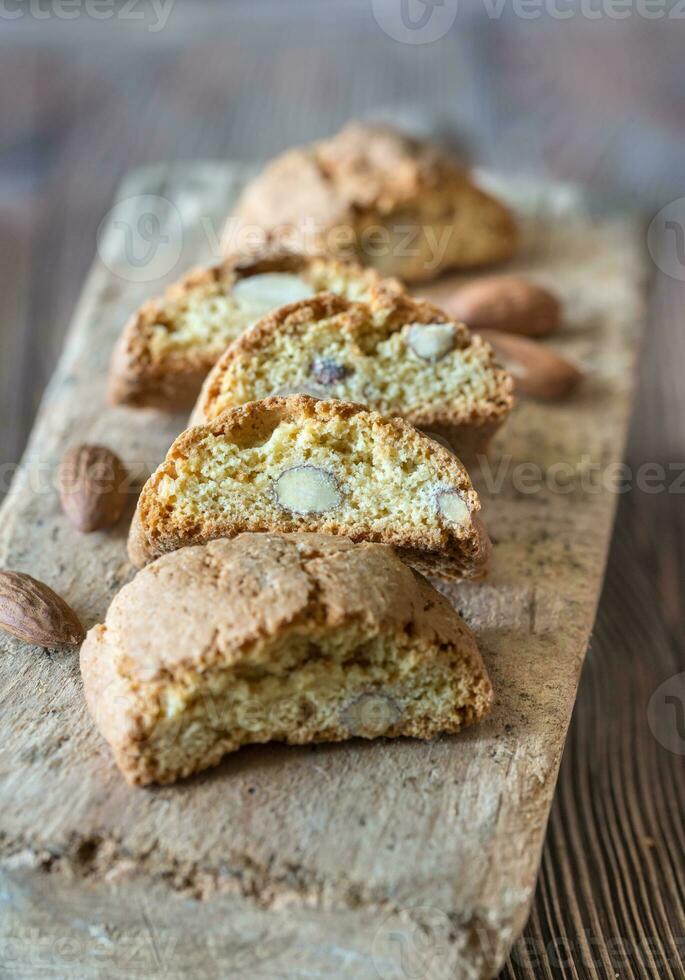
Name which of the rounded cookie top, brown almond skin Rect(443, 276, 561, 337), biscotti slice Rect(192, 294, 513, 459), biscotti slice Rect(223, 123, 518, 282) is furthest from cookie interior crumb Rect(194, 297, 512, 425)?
biscotti slice Rect(223, 123, 518, 282)

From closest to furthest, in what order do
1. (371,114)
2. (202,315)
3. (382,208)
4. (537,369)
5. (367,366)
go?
1. (367,366)
2. (202,315)
3. (537,369)
4. (382,208)
5. (371,114)

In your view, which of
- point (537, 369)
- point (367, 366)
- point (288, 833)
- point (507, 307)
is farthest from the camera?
point (507, 307)

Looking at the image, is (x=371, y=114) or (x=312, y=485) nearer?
(x=312, y=485)

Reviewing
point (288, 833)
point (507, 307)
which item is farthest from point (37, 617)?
point (507, 307)

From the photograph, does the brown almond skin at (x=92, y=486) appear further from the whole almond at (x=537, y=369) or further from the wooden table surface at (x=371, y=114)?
the whole almond at (x=537, y=369)

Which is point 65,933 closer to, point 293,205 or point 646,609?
point 646,609

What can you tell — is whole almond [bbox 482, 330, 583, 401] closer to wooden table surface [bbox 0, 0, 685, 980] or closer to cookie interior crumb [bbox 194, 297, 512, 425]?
cookie interior crumb [bbox 194, 297, 512, 425]

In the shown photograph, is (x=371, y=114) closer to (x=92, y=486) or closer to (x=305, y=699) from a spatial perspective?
(x=92, y=486)

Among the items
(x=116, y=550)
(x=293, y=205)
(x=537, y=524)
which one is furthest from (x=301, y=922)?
(x=293, y=205)
